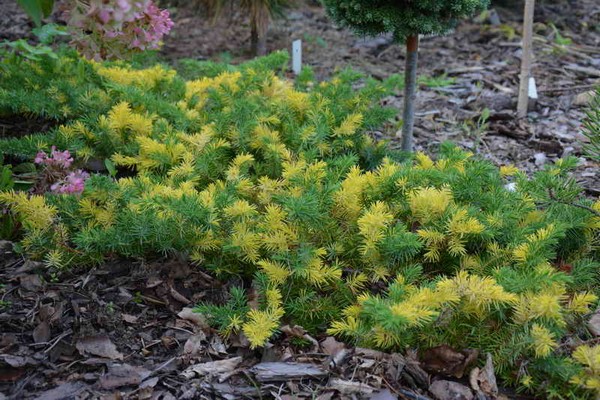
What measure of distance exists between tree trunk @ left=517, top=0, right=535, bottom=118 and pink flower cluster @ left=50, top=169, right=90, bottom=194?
263 centimetres

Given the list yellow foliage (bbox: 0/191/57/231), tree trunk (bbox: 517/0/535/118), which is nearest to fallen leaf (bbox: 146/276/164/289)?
yellow foliage (bbox: 0/191/57/231)

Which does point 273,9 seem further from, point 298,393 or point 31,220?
point 298,393

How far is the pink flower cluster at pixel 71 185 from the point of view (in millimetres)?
2242

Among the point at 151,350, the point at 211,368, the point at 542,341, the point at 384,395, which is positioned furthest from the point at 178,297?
the point at 542,341

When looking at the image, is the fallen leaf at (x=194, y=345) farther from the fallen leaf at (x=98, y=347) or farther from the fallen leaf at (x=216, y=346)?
the fallen leaf at (x=98, y=347)

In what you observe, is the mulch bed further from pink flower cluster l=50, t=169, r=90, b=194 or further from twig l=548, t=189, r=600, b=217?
twig l=548, t=189, r=600, b=217

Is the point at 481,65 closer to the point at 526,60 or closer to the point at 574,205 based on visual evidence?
the point at 526,60

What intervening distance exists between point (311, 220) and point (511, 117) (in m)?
2.38

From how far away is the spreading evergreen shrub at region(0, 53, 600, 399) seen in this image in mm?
1701

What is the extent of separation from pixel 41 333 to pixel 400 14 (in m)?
1.90

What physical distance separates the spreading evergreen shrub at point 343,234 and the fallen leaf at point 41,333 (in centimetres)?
25

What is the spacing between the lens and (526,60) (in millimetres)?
3791

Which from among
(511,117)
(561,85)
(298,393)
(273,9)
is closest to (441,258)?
(298,393)

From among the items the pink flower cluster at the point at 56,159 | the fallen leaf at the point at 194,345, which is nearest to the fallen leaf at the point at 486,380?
the fallen leaf at the point at 194,345
